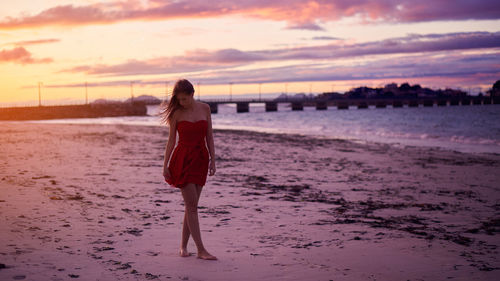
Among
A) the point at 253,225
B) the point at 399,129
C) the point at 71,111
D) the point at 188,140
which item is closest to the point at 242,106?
the point at 71,111

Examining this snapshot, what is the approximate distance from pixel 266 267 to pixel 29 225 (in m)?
3.18

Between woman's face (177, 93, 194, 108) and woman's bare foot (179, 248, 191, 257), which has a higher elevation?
woman's face (177, 93, 194, 108)

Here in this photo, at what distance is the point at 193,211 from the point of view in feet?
14.5

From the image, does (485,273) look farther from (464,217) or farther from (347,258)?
(464,217)

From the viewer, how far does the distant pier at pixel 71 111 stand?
8019cm

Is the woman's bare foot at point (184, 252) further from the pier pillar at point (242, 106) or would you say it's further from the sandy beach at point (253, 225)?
the pier pillar at point (242, 106)

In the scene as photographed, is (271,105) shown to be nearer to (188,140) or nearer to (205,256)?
(205,256)

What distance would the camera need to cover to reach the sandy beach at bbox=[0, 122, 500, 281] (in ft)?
13.8

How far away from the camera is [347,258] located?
461 centimetres

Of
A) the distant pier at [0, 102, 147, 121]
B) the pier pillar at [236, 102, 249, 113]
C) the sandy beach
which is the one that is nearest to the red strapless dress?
the sandy beach

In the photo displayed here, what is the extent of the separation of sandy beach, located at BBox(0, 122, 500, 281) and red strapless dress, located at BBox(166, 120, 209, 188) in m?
0.90

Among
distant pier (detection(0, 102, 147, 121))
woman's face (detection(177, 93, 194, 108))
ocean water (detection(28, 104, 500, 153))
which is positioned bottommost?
ocean water (detection(28, 104, 500, 153))

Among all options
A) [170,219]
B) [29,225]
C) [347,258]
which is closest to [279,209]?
[170,219]

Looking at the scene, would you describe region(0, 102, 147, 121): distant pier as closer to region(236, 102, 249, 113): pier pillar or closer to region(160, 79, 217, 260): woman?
region(236, 102, 249, 113): pier pillar
